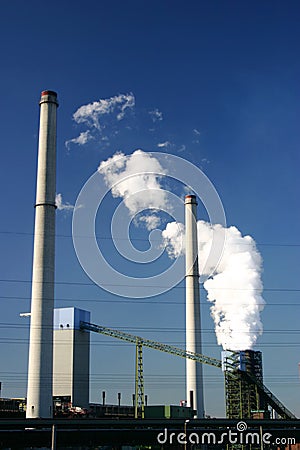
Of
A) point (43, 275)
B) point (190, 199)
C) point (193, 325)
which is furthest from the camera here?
point (190, 199)

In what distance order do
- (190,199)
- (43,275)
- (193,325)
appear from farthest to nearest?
(190,199), (193,325), (43,275)

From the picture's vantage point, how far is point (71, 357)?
93188 millimetres

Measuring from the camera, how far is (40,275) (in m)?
71.2

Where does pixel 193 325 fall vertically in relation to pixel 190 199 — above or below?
below

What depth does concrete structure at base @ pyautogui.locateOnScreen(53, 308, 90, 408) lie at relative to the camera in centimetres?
9175

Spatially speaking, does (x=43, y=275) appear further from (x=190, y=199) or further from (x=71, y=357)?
(x=190, y=199)

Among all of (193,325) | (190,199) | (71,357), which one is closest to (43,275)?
(71,357)

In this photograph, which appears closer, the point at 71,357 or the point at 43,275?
the point at 43,275

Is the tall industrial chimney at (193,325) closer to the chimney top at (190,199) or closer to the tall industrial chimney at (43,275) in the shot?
the chimney top at (190,199)

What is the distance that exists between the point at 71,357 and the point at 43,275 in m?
25.8

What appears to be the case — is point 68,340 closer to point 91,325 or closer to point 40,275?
point 91,325

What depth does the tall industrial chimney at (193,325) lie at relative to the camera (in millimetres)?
92625

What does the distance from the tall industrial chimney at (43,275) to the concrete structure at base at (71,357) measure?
73.1ft

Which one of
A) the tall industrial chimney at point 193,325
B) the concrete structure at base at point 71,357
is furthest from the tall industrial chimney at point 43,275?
the tall industrial chimney at point 193,325
